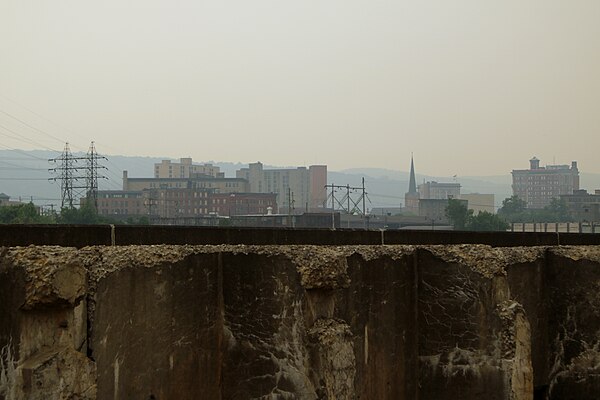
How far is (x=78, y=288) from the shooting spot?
4941mm

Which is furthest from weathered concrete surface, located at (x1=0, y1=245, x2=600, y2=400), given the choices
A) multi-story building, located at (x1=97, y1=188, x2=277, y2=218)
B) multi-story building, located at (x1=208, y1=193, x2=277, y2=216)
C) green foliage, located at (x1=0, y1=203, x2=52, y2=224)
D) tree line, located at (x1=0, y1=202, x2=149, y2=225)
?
multi-story building, located at (x1=208, y1=193, x2=277, y2=216)

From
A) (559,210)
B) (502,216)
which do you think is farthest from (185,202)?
(559,210)

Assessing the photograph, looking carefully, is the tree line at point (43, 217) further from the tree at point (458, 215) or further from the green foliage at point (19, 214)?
the tree at point (458, 215)

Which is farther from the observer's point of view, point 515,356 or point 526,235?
point 526,235

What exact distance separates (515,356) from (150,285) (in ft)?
13.8

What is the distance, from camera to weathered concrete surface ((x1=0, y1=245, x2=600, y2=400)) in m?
4.83

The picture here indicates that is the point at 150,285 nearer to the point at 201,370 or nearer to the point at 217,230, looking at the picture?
the point at 201,370

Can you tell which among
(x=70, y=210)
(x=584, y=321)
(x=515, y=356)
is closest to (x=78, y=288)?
(x=515, y=356)

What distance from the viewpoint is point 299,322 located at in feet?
22.2

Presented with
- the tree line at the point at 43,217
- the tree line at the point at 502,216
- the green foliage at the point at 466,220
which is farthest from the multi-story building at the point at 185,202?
the tree line at the point at 43,217

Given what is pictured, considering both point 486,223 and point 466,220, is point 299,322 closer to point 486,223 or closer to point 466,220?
point 486,223

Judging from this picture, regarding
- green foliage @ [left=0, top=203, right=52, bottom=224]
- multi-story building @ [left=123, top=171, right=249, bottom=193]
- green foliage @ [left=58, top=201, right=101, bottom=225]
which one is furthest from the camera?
multi-story building @ [left=123, top=171, right=249, bottom=193]

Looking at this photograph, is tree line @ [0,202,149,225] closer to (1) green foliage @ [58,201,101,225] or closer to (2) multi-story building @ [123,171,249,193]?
(1) green foliage @ [58,201,101,225]

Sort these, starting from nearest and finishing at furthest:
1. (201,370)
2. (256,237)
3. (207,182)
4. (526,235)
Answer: (201,370), (256,237), (526,235), (207,182)
